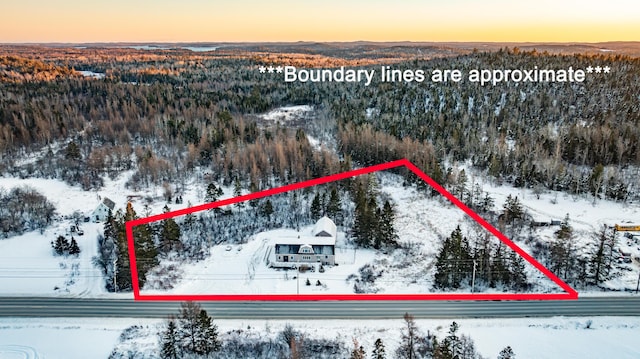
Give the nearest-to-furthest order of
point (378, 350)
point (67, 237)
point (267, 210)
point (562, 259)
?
point (378, 350) → point (562, 259) → point (67, 237) → point (267, 210)

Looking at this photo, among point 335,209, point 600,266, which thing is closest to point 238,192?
point 335,209

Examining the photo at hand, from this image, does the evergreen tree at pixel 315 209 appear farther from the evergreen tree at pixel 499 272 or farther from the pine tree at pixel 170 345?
the pine tree at pixel 170 345

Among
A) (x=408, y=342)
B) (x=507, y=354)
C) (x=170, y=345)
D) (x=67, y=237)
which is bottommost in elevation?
(x=408, y=342)

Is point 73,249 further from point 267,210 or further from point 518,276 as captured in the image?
point 518,276

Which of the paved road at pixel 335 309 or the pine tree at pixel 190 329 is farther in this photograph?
the paved road at pixel 335 309

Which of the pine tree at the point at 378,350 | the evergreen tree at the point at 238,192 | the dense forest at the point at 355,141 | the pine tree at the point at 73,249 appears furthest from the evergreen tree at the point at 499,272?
the pine tree at the point at 73,249

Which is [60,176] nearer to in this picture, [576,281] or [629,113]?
[576,281]

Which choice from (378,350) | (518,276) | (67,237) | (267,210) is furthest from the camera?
(267,210)

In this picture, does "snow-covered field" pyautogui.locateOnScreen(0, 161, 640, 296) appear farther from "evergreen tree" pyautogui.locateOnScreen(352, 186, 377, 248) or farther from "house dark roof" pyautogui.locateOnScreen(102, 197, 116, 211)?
"house dark roof" pyautogui.locateOnScreen(102, 197, 116, 211)
